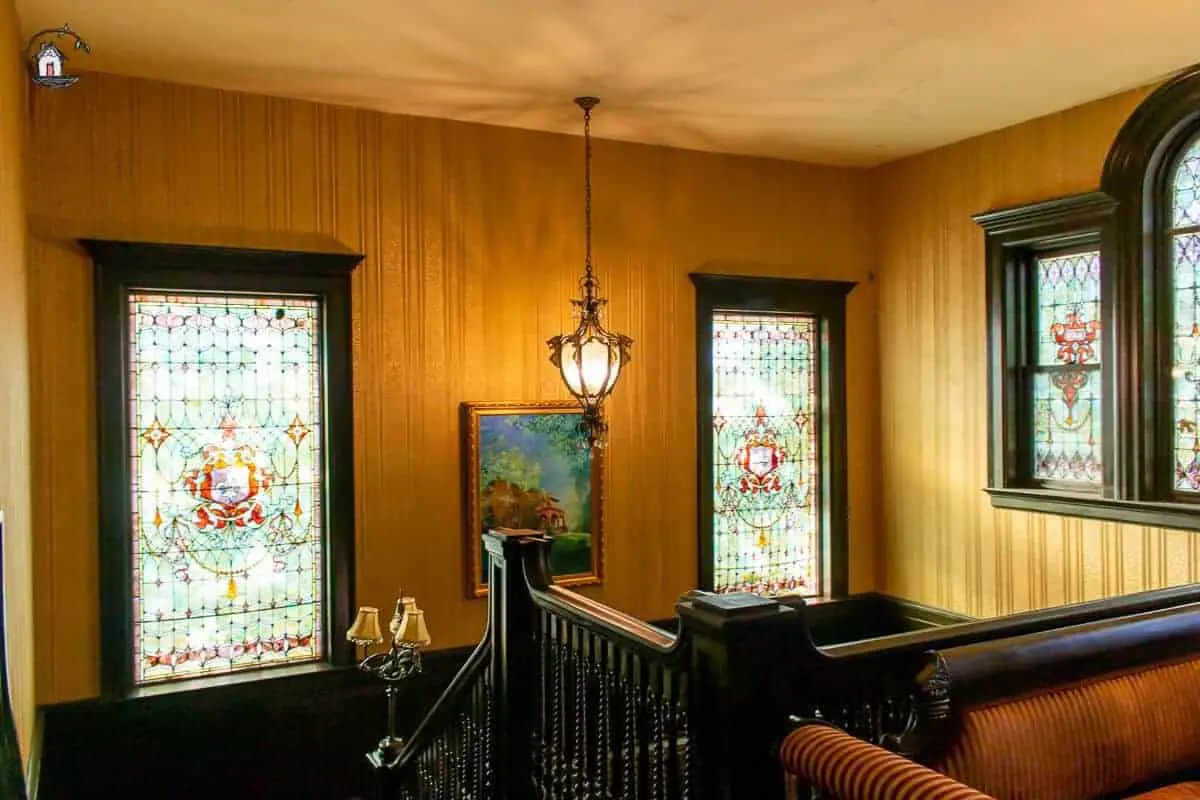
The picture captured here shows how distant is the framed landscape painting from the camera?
455cm

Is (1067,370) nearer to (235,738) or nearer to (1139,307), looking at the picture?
(1139,307)

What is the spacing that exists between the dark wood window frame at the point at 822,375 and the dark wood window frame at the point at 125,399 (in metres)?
1.91

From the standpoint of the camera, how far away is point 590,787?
2197 mm

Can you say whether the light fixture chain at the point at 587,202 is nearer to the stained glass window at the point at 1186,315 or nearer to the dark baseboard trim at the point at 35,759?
the stained glass window at the point at 1186,315

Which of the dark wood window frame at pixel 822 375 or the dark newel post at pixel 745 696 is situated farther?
the dark wood window frame at pixel 822 375

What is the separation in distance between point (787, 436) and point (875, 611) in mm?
1194

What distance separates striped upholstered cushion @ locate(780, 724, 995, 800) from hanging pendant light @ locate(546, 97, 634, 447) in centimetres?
297

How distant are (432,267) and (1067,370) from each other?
317 centimetres

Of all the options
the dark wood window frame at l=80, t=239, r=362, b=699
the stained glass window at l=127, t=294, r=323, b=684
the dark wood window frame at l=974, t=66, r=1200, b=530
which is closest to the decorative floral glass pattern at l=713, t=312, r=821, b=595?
the dark wood window frame at l=974, t=66, r=1200, b=530

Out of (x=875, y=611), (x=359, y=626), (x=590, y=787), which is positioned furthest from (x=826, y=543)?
(x=590, y=787)

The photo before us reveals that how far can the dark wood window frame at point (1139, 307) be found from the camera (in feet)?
13.5

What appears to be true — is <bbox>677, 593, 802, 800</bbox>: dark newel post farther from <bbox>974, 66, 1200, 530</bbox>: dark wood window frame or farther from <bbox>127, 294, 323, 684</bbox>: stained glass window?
<bbox>974, 66, 1200, 530</bbox>: dark wood window frame

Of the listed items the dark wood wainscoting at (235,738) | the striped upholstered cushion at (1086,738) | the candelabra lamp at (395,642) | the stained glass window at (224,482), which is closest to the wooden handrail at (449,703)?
the candelabra lamp at (395,642)

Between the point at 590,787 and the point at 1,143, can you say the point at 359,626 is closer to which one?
the point at 590,787
